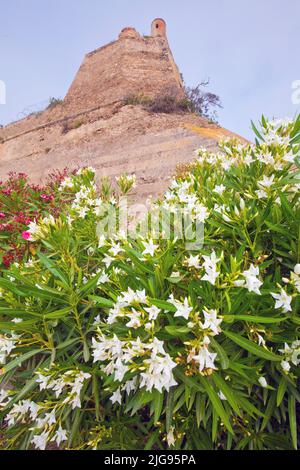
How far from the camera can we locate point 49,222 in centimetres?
153

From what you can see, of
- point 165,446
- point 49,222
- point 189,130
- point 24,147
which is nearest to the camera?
point 165,446

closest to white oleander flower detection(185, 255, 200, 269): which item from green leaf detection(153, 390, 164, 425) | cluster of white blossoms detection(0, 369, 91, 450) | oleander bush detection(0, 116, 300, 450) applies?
oleander bush detection(0, 116, 300, 450)

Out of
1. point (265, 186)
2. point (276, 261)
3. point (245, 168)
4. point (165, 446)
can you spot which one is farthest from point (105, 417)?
point (245, 168)

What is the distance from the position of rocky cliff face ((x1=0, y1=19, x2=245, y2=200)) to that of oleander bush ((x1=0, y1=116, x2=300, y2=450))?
4.11 metres

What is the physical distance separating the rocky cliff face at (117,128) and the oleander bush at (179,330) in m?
4.11

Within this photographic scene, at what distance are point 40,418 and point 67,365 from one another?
25 cm

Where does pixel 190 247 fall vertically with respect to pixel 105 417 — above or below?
above

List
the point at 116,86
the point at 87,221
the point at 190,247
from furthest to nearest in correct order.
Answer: the point at 116,86
the point at 87,221
the point at 190,247

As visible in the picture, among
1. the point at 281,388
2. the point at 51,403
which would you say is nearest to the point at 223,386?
the point at 281,388

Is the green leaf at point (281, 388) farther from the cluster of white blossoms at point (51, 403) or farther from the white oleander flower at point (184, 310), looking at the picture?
the cluster of white blossoms at point (51, 403)

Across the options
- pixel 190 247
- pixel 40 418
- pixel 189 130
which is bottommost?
pixel 40 418

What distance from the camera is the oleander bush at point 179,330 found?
1.02m

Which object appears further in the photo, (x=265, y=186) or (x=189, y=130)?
(x=189, y=130)

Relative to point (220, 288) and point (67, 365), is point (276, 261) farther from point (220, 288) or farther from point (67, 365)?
point (67, 365)
